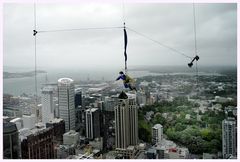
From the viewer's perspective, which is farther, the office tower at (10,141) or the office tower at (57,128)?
the office tower at (57,128)

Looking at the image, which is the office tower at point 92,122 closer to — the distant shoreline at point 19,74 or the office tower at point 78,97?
the office tower at point 78,97

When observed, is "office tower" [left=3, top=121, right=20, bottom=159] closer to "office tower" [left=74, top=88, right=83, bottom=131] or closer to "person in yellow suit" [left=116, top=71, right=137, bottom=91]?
"office tower" [left=74, top=88, right=83, bottom=131]

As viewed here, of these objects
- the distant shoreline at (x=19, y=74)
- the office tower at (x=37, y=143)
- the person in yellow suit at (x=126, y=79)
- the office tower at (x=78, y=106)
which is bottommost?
the office tower at (x=37, y=143)

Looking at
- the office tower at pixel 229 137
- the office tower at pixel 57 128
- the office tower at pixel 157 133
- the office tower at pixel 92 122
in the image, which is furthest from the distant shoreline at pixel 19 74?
the office tower at pixel 229 137

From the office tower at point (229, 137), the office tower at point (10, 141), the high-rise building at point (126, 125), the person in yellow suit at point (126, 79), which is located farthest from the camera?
the high-rise building at point (126, 125)

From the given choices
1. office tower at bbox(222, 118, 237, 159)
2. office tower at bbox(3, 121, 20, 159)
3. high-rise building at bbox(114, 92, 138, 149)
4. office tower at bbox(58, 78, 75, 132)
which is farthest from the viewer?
office tower at bbox(58, 78, 75, 132)

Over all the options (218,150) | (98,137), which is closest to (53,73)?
(98,137)

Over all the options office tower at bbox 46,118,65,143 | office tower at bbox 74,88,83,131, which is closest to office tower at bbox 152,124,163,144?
office tower at bbox 74,88,83,131
